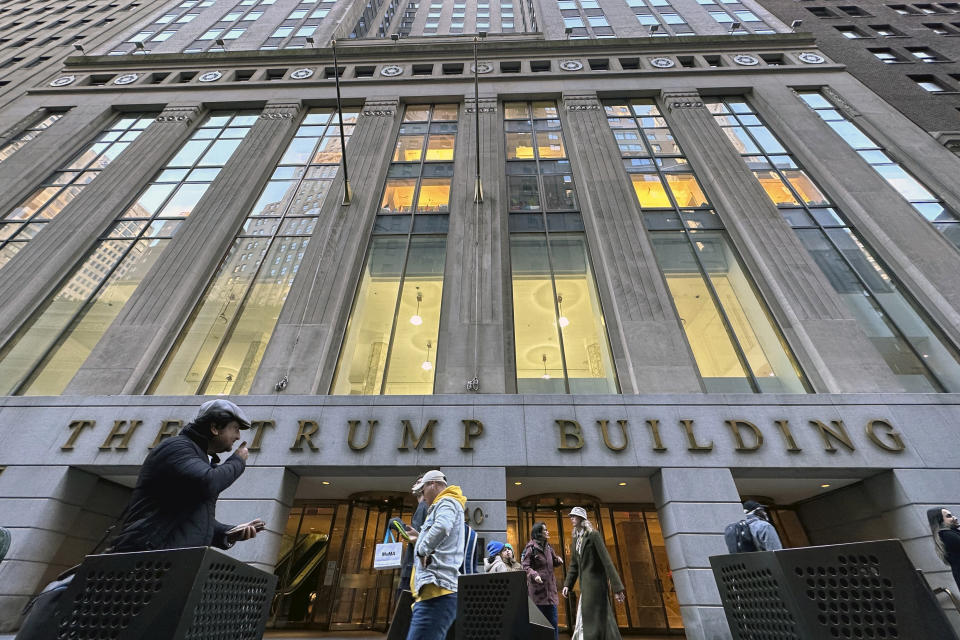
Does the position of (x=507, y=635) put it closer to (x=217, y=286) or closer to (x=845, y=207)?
(x=217, y=286)

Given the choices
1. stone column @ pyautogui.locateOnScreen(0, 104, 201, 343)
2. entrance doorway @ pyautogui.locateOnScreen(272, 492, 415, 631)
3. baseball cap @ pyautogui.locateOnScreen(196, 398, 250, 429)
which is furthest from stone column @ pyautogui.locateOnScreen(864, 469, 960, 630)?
stone column @ pyautogui.locateOnScreen(0, 104, 201, 343)

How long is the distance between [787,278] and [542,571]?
10.4 meters

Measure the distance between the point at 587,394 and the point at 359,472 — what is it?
→ 554 cm

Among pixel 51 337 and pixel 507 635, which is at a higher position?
pixel 51 337

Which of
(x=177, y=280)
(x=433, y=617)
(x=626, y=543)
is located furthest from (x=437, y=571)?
(x=177, y=280)

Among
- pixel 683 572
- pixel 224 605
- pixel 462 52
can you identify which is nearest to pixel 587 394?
pixel 683 572

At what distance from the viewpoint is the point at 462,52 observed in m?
22.4

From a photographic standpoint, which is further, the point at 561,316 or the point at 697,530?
the point at 561,316

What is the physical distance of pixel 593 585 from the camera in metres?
6.62

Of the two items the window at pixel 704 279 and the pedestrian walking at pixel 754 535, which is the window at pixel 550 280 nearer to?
the window at pixel 704 279

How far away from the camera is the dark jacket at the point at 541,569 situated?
7.50m

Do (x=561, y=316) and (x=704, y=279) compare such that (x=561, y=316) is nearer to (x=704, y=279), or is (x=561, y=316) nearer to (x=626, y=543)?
(x=704, y=279)

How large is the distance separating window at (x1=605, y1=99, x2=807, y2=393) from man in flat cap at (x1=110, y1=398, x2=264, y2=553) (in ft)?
36.4

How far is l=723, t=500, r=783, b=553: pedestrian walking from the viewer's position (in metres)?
5.14
